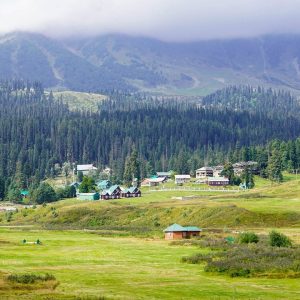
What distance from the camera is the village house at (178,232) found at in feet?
440

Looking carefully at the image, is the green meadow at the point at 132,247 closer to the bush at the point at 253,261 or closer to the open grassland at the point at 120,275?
the open grassland at the point at 120,275

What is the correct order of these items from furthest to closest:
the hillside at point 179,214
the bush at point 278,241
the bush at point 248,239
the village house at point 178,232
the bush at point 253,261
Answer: the hillside at point 179,214, the village house at point 178,232, the bush at point 248,239, the bush at point 278,241, the bush at point 253,261

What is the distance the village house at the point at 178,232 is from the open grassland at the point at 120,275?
10.1m

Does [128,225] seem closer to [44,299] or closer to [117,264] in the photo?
[117,264]

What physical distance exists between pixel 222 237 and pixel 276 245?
20612 millimetres

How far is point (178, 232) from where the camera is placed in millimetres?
134875

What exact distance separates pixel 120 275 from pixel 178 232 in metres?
49.8

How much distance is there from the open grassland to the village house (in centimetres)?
1015

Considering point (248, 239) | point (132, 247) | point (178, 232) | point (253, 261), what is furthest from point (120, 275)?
point (178, 232)

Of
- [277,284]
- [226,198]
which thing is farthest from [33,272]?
[226,198]

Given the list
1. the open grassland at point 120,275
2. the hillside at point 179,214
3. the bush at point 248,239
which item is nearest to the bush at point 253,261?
the open grassland at point 120,275

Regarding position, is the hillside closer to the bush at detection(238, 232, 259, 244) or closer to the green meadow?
the green meadow

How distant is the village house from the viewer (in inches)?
5285

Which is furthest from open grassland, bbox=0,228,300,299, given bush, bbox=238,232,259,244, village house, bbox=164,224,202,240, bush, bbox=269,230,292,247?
bush, bbox=269,230,292,247
